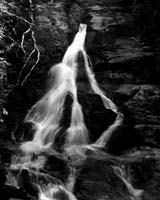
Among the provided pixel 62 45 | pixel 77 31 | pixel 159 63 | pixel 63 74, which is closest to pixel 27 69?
pixel 63 74

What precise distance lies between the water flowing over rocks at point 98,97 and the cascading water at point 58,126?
8.4 inches

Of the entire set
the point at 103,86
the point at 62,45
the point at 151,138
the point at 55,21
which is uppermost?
the point at 55,21

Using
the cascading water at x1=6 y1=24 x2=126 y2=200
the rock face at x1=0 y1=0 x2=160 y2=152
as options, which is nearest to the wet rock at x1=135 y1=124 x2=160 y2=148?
the rock face at x1=0 y1=0 x2=160 y2=152

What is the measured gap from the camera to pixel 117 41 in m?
18.9

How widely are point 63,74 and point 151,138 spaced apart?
18.5 feet

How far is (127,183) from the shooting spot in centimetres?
1064

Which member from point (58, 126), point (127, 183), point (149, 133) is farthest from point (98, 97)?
point (127, 183)

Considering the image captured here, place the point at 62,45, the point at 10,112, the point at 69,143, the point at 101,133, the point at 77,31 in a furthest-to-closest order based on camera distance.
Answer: the point at 77,31, the point at 62,45, the point at 10,112, the point at 101,133, the point at 69,143

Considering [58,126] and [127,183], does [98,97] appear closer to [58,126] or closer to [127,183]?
[58,126]

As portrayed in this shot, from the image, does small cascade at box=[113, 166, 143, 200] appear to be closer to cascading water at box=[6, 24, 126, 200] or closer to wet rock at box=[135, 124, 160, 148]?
cascading water at box=[6, 24, 126, 200]

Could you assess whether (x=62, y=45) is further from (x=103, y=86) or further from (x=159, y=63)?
(x=159, y=63)

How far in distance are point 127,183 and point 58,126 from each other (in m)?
3.96

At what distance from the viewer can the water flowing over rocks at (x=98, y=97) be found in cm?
1027

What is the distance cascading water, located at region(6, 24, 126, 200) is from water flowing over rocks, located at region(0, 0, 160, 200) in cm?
21
